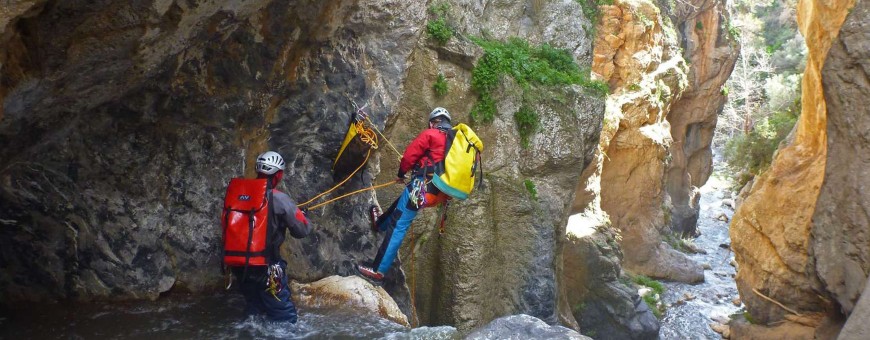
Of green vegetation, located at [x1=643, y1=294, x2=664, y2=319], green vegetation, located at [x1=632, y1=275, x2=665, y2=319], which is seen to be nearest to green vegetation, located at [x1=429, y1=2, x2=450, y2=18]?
green vegetation, located at [x1=632, y1=275, x2=665, y2=319]

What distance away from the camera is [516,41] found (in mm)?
12016

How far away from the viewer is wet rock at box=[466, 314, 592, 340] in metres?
4.69

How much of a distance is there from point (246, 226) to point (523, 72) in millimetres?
6662

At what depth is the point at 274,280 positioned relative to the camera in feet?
18.6

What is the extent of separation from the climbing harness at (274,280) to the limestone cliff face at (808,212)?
Result: 9.27m

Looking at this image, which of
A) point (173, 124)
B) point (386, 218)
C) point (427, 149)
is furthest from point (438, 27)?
point (173, 124)

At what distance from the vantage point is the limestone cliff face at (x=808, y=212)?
10.4 meters

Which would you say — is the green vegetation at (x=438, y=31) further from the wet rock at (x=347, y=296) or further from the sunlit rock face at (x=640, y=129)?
Answer: the sunlit rock face at (x=640, y=129)

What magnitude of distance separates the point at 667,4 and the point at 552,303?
15.2 m

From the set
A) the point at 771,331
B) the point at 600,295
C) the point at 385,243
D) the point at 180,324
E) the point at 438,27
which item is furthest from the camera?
the point at 600,295

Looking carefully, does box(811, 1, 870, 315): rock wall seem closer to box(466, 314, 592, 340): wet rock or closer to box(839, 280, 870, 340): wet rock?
box(839, 280, 870, 340): wet rock

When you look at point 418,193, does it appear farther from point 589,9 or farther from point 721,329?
point 721,329

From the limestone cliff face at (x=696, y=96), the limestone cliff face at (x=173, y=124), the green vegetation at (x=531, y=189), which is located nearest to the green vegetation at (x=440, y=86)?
the limestone cliff face at (x=173, y=124)

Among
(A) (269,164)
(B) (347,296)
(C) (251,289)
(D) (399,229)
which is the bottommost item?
(B) (347,296)
